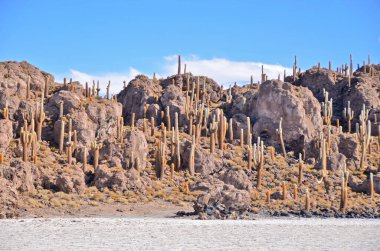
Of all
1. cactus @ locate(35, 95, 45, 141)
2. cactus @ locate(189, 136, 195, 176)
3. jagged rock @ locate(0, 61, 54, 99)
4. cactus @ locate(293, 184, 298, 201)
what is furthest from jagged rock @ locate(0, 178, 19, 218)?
cactus @ locate(293, 184, 298, 201)

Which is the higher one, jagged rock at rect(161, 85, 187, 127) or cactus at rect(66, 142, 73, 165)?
jagged rock at rect(161, 85, 187, 127)

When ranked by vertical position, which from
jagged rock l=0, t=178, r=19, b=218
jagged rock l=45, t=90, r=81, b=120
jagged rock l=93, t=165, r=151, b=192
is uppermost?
jagged rock l=45, t=90, r=81, b=120

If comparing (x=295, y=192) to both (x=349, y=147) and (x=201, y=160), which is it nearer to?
(x=201, y=160)

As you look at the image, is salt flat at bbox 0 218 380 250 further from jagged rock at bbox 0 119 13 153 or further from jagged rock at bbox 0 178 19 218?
jagged rock at bbox 0 119 13 153

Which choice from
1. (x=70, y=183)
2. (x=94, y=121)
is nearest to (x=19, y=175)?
(x=70, y=183)

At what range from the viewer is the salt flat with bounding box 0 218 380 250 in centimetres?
1730

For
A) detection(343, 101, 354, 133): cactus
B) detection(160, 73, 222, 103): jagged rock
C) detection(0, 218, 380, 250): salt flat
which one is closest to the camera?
detection(0, 218, 380, 250): salt flat

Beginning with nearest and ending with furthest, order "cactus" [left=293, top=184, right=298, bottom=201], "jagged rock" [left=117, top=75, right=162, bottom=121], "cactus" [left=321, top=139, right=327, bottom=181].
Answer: "cactus" [left=293, top=184, right=298, bottom=201], "cactus" [left=321, top=139, right=327, bottom=181], "jagged rock" [left=117, top=75, right=162, bottom=121]

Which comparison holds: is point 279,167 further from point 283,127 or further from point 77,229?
point 77,229

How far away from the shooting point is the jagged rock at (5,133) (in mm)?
34703

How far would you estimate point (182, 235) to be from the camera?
20.3 metres

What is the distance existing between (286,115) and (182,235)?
2761 centimetres

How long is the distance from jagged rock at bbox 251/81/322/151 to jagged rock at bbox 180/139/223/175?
26.6 feet

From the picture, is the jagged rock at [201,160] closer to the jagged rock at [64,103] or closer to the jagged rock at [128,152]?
the jagged rock at [128,152]
